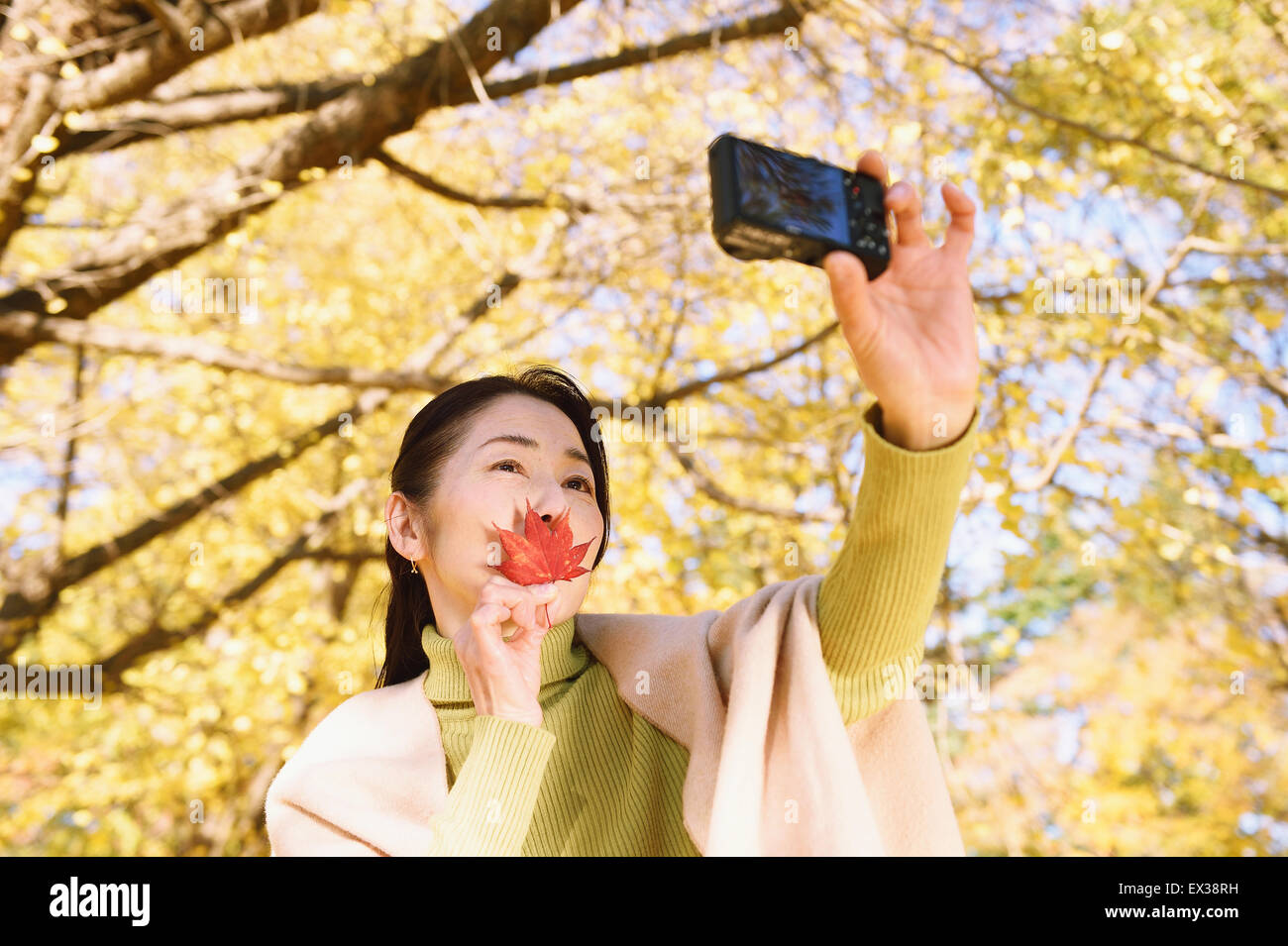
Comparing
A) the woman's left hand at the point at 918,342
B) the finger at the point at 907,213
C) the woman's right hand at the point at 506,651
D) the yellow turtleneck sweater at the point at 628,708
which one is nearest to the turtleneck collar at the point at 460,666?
the yellow turtleneck sweater at the point at 628,708

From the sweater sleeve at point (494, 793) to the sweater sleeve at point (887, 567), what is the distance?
45cm

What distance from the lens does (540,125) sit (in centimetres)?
534

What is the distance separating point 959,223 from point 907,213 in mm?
73

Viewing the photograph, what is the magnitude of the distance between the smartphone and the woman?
4 cm

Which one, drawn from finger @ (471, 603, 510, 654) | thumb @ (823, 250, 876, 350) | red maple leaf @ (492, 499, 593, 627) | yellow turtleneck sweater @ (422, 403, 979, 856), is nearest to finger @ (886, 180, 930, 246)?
thumb @ (823, 250, 876, 350)

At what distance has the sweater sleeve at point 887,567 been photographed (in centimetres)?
134

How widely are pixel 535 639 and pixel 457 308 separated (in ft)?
14.8

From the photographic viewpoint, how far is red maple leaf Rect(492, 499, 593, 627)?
1612 mm

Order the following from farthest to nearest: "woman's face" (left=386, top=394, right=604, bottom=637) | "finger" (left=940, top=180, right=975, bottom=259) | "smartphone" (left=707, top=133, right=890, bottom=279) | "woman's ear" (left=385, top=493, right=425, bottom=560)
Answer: "woman's ear" (left=385, top=493, right=425, bottom=560)
"woman's face" (left=386, top=394, right=604, bottom=637)
"finger" (left=940, top=180, right=975, bottom=259)
"smartphone" (left=707, top=133, right=890, bottom=279)

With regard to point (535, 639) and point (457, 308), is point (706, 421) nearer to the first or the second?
point (457, 308)

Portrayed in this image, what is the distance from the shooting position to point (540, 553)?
5.31 ft

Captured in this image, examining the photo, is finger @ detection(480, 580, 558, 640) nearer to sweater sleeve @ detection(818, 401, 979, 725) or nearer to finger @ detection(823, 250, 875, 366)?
sweater sleeve @ detection(818, 401, 979, 725)

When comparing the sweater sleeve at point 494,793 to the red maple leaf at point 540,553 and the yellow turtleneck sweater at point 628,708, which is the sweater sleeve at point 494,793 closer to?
the yellow turtleneck sweater at point 628,708
